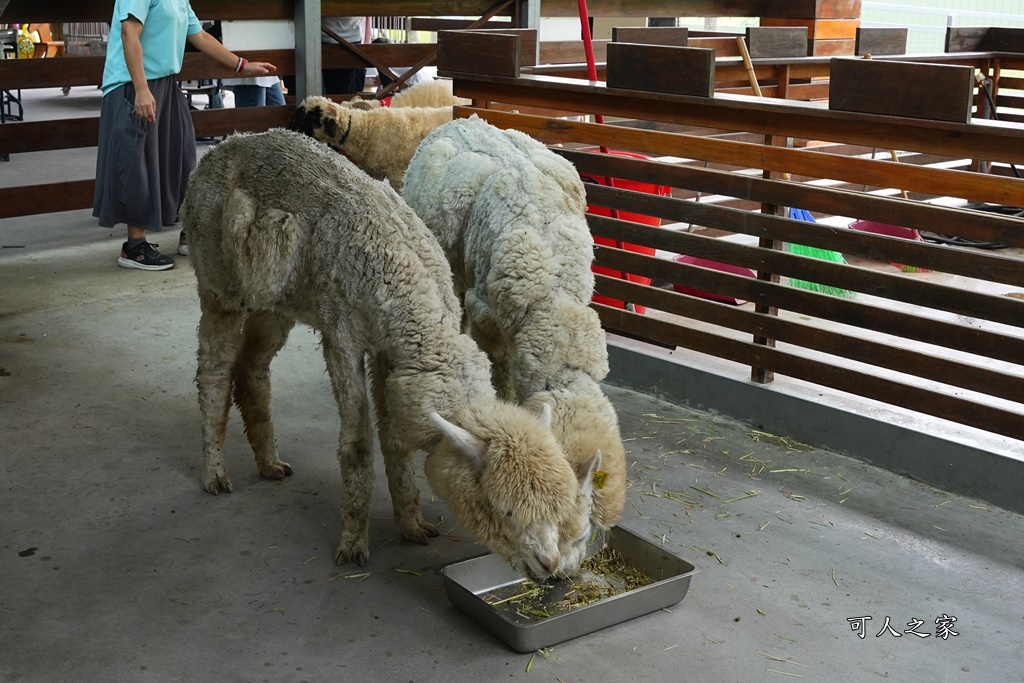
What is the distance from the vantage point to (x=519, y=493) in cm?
304

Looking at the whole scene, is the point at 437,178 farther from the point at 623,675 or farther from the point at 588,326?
the point at 623,675

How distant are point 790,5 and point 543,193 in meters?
7.76

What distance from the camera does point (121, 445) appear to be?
191 inches

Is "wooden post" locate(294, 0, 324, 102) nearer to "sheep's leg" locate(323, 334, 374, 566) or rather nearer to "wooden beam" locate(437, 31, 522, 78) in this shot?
"wooden beam" locate(437, 31, 522, 78)

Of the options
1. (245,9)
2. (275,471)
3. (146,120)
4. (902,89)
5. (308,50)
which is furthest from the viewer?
(308,50)

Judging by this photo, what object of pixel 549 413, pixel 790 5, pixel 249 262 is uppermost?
pixel 790 5

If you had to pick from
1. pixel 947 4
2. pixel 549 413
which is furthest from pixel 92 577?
pixel 947 4

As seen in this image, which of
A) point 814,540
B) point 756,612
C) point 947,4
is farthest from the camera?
point 947,4

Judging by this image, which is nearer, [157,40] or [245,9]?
[157,40]

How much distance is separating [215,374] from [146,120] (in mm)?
3451

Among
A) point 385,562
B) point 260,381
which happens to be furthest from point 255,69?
point 385,562

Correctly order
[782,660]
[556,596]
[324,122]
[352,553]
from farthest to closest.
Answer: [324,122]
[352,553]
[556,596]
[782,660]

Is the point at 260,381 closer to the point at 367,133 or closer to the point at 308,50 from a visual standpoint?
the point at 367,133

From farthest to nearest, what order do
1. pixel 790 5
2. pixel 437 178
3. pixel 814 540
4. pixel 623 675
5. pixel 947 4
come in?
1. pixel 947 4
2. pixel 790 5
3. pixel 437 178
4. pixel 814 540
5. pixel 623 675
